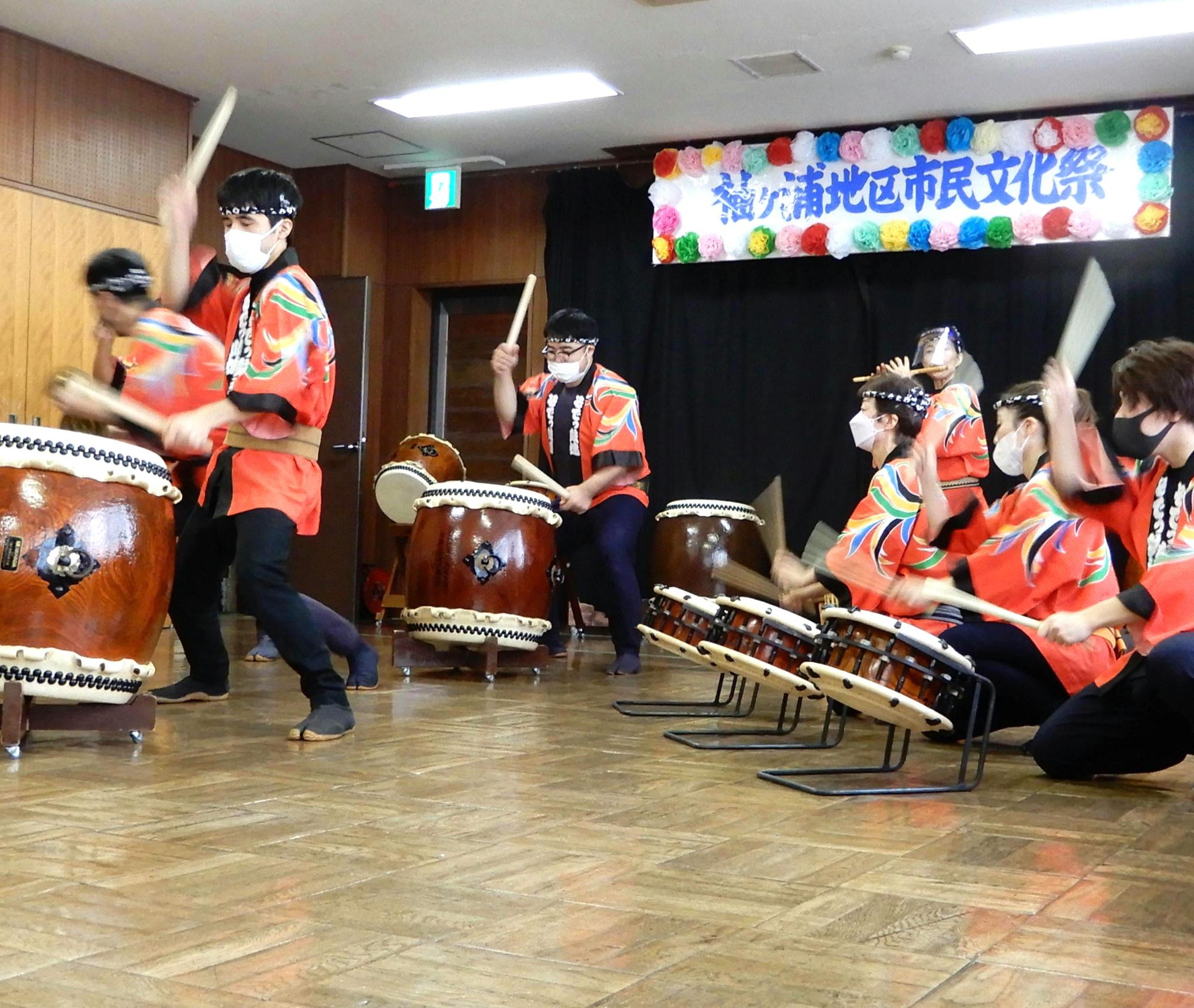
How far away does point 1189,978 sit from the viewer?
162 centimetres

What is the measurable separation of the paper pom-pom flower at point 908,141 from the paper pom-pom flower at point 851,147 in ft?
0.57

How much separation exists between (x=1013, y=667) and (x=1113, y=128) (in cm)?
362

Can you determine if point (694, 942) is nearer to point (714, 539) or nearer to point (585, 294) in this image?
point (714, 539)

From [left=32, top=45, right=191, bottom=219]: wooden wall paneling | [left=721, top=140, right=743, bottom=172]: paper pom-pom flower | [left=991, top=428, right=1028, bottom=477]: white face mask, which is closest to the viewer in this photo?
[left=991, top=428, right=1028, bottom=477]: white face mask

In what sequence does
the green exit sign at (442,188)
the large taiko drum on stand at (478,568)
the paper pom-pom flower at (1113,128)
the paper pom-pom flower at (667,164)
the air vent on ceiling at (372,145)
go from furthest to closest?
the green exit sign at (442,188) → the air vent on ceiling at (372,145) → the paper pom-pom flower at (667,164) → the paper pom-pom flower at (1113,128) → the large taiko drum on stand at (478,568)

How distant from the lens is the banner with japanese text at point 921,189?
625cm

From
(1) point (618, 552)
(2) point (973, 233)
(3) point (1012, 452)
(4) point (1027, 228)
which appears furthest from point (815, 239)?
(3) point (1012, 452)

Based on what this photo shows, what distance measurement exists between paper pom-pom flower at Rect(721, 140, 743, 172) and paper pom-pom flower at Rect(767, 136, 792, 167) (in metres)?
0.15

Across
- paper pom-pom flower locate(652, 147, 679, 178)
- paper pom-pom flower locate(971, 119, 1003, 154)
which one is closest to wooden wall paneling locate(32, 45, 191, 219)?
paper pom-pom flower locate(652, 147, 679, 178)

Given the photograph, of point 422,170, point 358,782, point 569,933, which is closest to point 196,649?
point 358,782

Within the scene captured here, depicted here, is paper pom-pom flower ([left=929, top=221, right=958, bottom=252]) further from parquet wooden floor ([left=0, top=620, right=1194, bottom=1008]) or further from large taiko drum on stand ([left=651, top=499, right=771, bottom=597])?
parquet wooden floor ([left=0, top=620, right=1194, bottom=1008])

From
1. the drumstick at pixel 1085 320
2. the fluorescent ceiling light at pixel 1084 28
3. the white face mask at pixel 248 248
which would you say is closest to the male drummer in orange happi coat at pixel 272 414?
the white face mask at pixel 248 248

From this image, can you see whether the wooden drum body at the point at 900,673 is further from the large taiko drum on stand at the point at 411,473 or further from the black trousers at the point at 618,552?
the large taiko drum on stand at the point at 411,473

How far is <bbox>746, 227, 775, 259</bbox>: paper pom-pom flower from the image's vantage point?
698 centimetres
